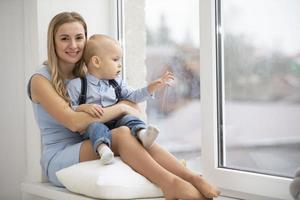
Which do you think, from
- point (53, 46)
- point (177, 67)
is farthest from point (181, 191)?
point (53, 46)

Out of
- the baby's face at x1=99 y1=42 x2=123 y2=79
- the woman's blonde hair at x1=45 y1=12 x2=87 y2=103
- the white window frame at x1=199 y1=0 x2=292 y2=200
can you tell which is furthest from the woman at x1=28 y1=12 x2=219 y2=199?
the white window frame at x1=199 y1=0 x2=292 y2=200

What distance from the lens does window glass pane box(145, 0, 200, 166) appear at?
1.91 m

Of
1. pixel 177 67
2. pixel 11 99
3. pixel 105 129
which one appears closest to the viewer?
pixel 105 129

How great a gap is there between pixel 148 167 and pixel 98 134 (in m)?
0.22

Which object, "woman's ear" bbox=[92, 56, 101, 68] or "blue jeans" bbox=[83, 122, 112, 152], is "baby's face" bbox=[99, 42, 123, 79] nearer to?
"woman's ear" bbox=[92, 56, 101, 68]

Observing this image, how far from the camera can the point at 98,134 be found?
1.61m

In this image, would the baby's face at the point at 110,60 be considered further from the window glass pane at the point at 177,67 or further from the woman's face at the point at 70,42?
the window glass pane at the point at 177,67

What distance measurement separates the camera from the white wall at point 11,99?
211cm

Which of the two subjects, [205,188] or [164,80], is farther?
[164,80]

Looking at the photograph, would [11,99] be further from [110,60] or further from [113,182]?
[113,182]

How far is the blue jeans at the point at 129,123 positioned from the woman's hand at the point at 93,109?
86 millimetres

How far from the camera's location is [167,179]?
148cm

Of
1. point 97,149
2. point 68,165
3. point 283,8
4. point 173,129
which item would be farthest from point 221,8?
point 68,165

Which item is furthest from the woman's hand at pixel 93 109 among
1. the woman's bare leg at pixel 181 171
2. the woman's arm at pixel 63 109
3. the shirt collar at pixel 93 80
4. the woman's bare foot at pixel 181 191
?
the woman's bare foot at pixel 181 191
